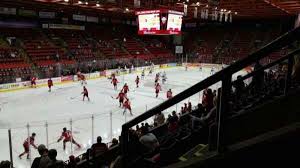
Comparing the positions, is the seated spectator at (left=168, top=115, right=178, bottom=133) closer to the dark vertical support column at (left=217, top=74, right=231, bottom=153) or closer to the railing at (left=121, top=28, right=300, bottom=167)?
the railing at (left=121, top=28, right=300, bottom=167)

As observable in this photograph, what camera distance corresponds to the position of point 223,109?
6.41 feet

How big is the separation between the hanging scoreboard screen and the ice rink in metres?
4.33

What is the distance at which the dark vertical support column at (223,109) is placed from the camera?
1895mm

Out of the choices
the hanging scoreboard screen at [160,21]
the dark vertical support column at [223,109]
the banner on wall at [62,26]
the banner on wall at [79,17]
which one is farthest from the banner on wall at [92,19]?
the dark vertical support column at [223,109]

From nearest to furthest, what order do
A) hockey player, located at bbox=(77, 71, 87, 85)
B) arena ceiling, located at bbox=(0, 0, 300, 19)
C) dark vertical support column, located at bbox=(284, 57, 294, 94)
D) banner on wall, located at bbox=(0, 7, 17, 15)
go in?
dark vertical support column, located at bbox=(284, 57, 294, 94), arena ceiling, located at bbox=(0, 0, 300, 19), hockey player, located at bbox=(77, 71, 87, 85), banner on wall, located at bbox=(0, 7, 17, 15)

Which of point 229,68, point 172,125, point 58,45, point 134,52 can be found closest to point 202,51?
point 134,52

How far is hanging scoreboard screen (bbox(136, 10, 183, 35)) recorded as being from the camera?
1648 cm

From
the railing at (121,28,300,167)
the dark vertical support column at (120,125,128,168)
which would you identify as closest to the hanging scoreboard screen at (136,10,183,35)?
the dark vertical support column at (120,125,128,168)

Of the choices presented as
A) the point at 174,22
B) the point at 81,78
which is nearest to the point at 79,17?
the point at 81,78

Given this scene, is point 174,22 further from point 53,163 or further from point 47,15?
point 47,15

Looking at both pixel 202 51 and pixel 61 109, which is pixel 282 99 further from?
pixel 202 51

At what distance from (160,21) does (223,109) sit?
49.4 ft

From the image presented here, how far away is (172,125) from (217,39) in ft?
150

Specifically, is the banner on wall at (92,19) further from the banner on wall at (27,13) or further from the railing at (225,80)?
the railing at (225,80)
